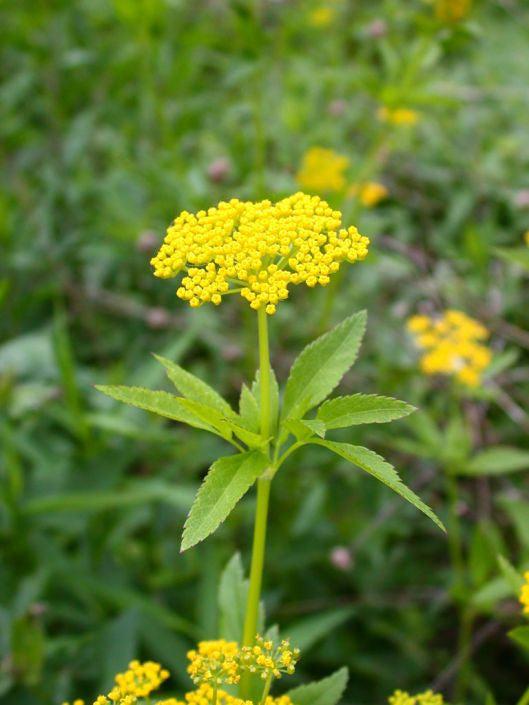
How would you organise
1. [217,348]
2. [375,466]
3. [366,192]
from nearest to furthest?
[375,466] < [366,192] < [217,348]

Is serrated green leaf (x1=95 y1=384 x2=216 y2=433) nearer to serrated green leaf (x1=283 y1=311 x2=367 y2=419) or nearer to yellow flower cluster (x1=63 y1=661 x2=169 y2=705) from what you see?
serrated green leaf (x1=283 y1=311 x2=367 y2=419)

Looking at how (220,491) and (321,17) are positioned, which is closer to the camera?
(220,491)

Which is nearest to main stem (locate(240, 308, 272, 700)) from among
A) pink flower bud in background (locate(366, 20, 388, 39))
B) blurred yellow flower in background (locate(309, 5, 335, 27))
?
pink flower bud in background (locate(366, 20, 388, 39))

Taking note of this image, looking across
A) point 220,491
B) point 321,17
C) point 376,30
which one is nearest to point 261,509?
point 220,491

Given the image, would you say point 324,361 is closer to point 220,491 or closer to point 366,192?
point 220,491

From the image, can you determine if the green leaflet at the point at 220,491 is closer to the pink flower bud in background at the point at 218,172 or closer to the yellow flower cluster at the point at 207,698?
the yellow flower cluster at the point at 207,698

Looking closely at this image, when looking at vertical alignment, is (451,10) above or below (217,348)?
above

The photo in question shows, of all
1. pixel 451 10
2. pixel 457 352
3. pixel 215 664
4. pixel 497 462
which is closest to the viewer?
pixel 215 664

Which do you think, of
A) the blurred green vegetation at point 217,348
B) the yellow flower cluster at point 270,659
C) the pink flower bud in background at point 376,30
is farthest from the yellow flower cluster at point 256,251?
the pink flower bud in background at point 376,30
